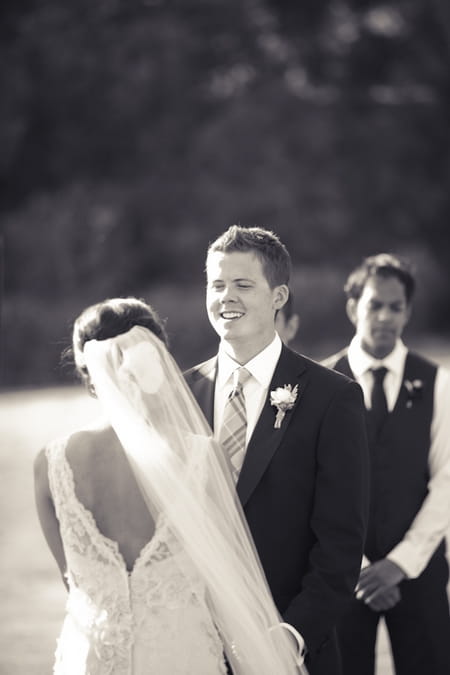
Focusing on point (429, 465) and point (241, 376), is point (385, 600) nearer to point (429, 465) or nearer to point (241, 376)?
point (429, 465)

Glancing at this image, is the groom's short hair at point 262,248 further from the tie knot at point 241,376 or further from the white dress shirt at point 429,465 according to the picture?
the white dress shirt at point 429,465

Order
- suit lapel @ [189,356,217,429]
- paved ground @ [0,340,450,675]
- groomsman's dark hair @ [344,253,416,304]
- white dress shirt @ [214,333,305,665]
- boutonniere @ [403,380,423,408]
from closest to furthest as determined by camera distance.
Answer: white dress shirt @ [214,333,305,665], suit lapel @ [189,356,217,429], boutonniere @ [403,380,423,408], groomsman's dark hair @ [344,253,416,304], paved ground @ [0,340,450,675]

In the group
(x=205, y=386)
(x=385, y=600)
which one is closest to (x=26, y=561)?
(x=385, y=600)

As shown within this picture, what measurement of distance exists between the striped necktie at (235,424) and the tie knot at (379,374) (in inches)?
44.2

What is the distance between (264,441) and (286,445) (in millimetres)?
76

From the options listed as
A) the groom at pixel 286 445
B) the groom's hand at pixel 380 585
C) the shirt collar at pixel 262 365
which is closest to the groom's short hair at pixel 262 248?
the groom at pixel 286 445

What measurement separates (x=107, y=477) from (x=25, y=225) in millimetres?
20358

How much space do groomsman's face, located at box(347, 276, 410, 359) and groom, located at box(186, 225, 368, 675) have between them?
1.05m

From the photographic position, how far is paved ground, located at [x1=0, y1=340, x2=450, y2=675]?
5562mm

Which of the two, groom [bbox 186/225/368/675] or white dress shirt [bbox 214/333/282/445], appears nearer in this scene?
groom [bbox 186/225/368/675]

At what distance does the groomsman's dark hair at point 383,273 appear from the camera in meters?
4.19

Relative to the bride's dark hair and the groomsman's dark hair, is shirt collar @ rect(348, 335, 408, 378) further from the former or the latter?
the bride's dark hair

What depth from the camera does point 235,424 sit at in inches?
118

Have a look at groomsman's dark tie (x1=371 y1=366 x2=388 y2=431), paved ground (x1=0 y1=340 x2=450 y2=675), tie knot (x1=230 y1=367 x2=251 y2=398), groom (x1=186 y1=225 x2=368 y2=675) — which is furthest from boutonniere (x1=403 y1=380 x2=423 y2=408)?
paved ground (x1=0 y1=340 x2=450 y2=675)
